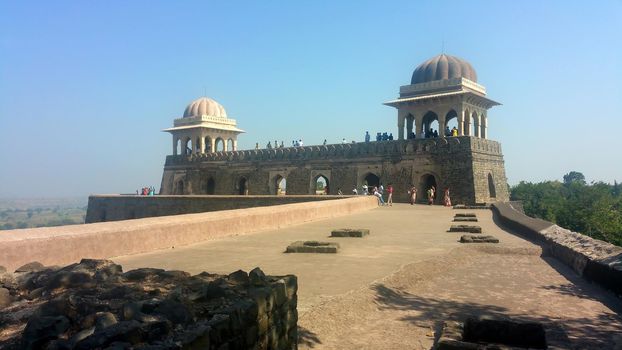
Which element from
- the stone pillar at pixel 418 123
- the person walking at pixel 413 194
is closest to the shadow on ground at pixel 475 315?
the person walking at pixel 413 194

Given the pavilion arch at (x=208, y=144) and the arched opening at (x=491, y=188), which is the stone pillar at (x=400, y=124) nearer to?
the arched opening at (x=491, y=188)

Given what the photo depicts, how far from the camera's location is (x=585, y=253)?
622cm

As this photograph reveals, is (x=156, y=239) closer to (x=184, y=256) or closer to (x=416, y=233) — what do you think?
(x=184, y=256)

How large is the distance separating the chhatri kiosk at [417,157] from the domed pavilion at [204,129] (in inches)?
162

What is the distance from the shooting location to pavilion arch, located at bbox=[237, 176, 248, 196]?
30672mm

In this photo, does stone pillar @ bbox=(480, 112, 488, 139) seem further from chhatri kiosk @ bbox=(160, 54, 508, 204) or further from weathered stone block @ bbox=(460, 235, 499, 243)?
weathered stone block @ bbox=(460, 235, 499, 243)

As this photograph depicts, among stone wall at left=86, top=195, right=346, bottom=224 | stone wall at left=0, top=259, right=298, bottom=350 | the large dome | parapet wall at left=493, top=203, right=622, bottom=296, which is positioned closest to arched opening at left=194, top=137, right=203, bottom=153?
stone wall at left=86, top=195, right=346, bottom=224

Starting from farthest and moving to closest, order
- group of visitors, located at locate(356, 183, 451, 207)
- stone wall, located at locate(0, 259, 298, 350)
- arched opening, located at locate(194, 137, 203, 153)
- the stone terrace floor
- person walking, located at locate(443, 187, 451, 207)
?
arched opening, located at locate(194, 137, 203, 153) → person walking, located at locate(443, 187, 451, 207) → group of visitors, located at locate(356, 183, 451, 207) → the stone terrace floor → stone wall, located at locate(0, 259, 298, 350)

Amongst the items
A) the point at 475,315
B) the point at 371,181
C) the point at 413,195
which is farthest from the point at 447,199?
the point at 475,315

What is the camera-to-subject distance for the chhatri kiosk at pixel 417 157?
2233 cm

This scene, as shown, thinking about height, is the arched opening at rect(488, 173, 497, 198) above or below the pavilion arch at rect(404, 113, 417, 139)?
below

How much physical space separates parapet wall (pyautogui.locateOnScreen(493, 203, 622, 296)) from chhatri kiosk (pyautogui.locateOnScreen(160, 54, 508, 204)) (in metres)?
13.0

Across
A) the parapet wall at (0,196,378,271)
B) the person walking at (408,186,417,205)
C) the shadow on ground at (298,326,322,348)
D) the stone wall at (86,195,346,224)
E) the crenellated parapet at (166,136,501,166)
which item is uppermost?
the crenellated parapet at (166,136,501,166)

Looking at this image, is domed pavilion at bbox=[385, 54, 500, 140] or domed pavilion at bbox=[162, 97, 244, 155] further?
domed pavilion at bbox=[162, 97, 244, 155]
